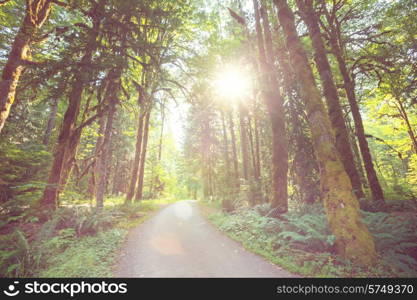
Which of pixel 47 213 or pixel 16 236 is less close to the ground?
pixel 47 213

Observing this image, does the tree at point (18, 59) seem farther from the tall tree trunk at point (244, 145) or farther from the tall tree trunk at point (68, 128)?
the tall tree trunk at point (244, 145)

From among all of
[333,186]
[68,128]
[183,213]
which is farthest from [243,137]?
[68,128]

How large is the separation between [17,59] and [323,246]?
10682 millimetres

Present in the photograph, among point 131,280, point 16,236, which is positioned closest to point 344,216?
point 131,280

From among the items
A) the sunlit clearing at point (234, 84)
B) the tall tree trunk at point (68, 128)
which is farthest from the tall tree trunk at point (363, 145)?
the tall tree trunk at point (68, 128)

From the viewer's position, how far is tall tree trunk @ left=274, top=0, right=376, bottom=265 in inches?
146

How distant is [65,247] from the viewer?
5113 millimetres

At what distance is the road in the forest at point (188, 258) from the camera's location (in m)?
3.82

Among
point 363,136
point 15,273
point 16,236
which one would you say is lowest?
point 15,273

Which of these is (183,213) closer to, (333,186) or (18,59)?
(333,186)

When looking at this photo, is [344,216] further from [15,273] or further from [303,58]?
[15,273]

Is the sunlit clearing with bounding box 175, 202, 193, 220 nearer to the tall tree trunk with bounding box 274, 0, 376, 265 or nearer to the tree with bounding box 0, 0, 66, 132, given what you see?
the tall tree trunk with bounding box 274, 0, 376, 265

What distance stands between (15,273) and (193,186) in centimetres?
2892

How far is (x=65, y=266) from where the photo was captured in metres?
3.92
